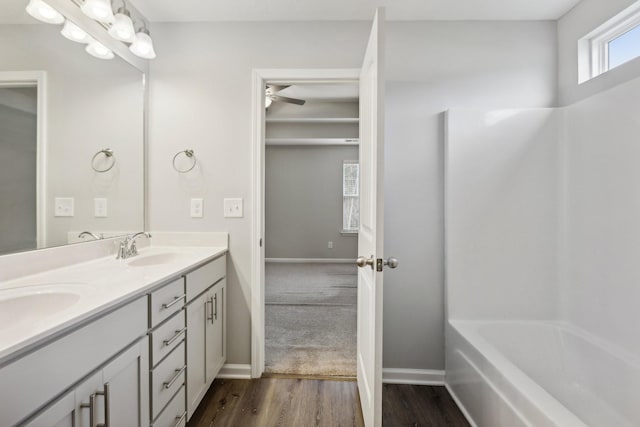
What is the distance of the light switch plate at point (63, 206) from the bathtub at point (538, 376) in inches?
87.4

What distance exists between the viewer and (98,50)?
5.54 feet

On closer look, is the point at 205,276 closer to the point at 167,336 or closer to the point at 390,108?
the point at 167,336

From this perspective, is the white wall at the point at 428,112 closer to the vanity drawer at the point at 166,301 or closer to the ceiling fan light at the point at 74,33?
the vanity drawer at the point at 166,301

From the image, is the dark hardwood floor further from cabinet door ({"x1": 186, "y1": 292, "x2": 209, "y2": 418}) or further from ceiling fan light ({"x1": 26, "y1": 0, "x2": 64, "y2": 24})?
ceiling fan light ({"x1": 26, "y1": 0, "x2": 64, "y2": 24})

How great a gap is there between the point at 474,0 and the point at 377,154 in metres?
1.37

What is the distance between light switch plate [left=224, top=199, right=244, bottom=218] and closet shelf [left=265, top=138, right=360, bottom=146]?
3.49 metres

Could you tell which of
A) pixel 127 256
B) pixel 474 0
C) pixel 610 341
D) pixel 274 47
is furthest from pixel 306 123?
pixel 610 341

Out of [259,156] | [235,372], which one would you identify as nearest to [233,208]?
[259,156]

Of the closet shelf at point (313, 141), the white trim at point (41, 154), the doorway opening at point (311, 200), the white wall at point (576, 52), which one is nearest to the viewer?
the white trim at point (41, 154)

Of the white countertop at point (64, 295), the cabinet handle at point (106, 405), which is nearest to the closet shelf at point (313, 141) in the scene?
the white countertop at point (64, 295)

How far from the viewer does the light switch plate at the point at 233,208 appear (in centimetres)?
208

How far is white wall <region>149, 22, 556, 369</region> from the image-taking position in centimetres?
206

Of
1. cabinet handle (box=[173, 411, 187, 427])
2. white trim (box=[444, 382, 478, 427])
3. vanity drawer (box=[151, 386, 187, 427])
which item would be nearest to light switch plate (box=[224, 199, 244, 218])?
vanity drawer (box=[151, 386, 187, 427])

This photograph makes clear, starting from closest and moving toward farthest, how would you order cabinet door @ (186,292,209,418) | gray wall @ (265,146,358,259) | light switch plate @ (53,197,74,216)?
light switch plate @ (53,197,74,216), cabinet door @ (186,292,209,418), gray wall @ (265,146,358,259)
